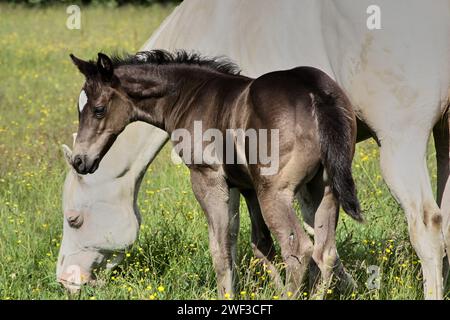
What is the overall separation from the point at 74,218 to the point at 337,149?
7.19ft

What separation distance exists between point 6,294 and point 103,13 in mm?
15016

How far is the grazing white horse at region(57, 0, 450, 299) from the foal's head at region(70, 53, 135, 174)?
2.56ft

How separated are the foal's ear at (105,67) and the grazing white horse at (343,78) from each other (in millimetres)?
892

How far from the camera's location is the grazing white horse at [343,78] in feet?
15.9

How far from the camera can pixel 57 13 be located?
1864cm

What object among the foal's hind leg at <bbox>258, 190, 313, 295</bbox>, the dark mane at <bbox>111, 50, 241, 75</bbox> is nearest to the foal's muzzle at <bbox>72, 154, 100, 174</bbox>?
the dark mane at <bbox>111, 50, 241, 75</bbox>

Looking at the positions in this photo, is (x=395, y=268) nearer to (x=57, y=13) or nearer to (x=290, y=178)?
(x=290, y=178)

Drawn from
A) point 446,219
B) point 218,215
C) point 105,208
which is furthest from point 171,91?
→ point 446,219

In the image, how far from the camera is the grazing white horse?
4.86 m

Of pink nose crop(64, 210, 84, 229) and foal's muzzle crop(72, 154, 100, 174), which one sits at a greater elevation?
foal's muzzle crop(72, 154, 100, 174)

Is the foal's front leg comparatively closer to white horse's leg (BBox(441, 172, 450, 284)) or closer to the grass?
the grass

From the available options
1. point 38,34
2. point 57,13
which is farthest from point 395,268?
point 57,13
